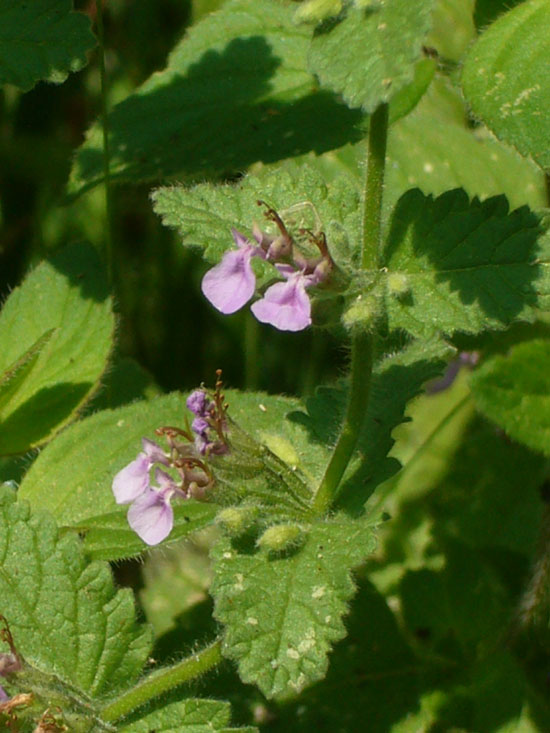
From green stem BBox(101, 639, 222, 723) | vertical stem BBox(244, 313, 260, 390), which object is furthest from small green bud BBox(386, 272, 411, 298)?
vertical stem BBox(244, 313, 260, 390)

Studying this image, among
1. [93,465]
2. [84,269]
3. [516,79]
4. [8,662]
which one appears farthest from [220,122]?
[8,662]

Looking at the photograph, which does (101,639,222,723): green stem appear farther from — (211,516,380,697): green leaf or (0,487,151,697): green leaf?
(211,516,380,697): green leaf

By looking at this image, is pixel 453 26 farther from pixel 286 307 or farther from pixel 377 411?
pixel 286 307

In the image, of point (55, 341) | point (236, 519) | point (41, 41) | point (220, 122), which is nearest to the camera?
point (236, 519)

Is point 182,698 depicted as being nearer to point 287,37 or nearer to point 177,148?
point 177,148

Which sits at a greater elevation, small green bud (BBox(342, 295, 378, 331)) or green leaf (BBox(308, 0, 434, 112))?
green leaf (BBox(308, 0, 434, 112))

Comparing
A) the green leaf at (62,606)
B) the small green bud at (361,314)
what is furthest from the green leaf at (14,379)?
the small green bud at (361,314)

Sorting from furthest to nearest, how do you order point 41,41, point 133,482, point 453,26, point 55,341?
point 453,26
point 55,341
point 41,41
point 133,482
